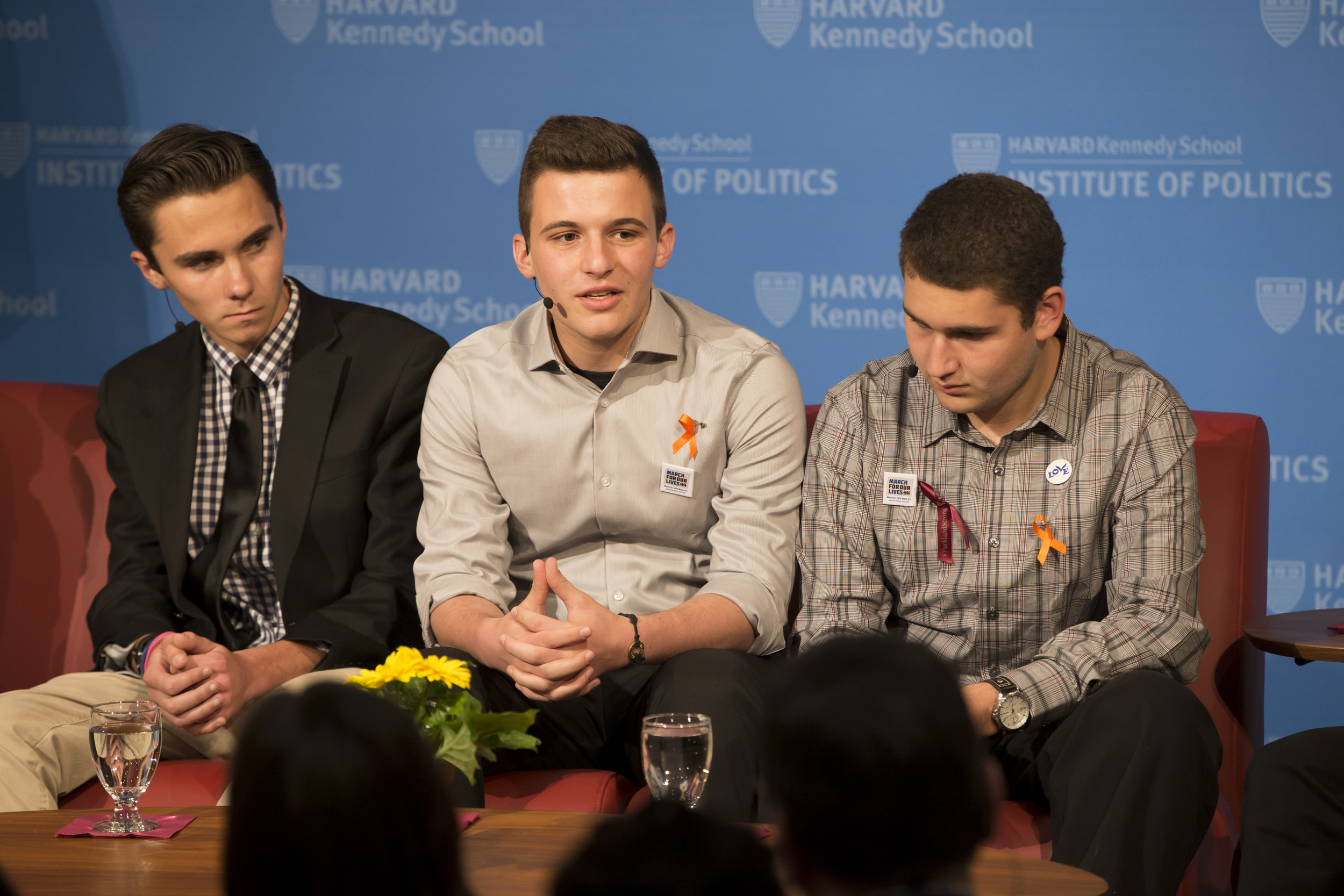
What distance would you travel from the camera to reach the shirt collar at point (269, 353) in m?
2.65

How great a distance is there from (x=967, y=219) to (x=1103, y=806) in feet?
3.11

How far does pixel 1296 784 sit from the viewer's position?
6.41 feet

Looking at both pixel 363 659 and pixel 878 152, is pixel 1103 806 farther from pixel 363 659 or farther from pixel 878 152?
pixel 878 152

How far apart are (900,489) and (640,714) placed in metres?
0.63

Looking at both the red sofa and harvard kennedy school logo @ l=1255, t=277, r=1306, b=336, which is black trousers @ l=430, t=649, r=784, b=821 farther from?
harvard kennedy school logo @ l=1255, t=277, r=1306, b=336

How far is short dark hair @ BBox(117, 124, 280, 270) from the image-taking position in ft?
8.27

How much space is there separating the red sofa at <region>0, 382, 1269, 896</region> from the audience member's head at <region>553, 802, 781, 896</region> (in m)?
1.39

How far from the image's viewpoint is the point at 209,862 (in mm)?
1458

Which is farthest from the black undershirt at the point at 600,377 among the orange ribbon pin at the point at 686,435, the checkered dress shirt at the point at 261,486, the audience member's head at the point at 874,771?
the audience member's head at the point at 874,771

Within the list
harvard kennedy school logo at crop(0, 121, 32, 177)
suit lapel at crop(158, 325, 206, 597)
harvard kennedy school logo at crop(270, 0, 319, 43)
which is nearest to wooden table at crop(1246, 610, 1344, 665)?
suit lapel at crop(158, 325, 206, 597)

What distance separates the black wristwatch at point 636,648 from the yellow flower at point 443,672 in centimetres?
63

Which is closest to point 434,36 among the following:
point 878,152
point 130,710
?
point 878,152

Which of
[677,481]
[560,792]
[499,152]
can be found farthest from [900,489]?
[499,152]

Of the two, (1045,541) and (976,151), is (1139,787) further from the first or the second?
(976,151)
